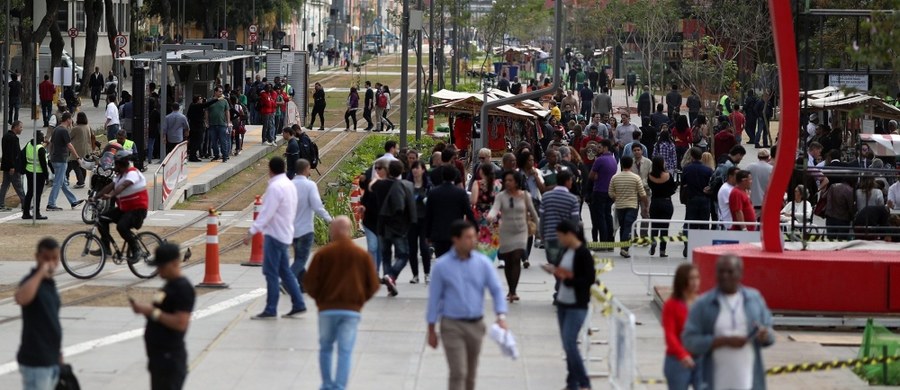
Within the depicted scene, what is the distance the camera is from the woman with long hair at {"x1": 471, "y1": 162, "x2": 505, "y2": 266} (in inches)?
697

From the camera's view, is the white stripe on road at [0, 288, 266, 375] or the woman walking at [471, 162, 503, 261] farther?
the woman walking at [471, 162, 503, 261]

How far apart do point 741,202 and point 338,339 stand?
9.14m

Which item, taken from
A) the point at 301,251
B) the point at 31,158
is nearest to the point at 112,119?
the point at 31,158

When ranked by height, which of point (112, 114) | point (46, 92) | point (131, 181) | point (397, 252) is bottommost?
point (397, 252)

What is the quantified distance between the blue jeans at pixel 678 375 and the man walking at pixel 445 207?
681 cm

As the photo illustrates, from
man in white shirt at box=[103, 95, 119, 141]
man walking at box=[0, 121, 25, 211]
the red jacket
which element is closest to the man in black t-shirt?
man walking at box=[0, 121, 25, 211]

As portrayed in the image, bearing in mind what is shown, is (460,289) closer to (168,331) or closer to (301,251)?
(168,331)

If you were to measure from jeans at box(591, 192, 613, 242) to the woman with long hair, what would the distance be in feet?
6.73

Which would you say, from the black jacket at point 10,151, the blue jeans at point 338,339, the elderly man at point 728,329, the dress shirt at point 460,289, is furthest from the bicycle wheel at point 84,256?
the elderly man at point 728,329

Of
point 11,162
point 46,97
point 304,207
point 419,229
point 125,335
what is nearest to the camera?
point 125,335

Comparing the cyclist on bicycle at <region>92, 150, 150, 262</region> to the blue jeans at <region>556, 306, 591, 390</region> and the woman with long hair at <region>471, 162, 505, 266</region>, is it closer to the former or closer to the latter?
the woman with long hair at <region>471, 162, 505, 266</region>

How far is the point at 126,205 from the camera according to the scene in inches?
718

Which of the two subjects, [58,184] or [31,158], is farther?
[58,184]

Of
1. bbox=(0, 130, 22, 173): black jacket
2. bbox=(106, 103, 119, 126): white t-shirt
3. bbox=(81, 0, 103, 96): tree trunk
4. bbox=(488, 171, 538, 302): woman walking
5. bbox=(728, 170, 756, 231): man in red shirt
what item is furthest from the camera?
bbox=(81, 0, 103, 96): tree trunk
